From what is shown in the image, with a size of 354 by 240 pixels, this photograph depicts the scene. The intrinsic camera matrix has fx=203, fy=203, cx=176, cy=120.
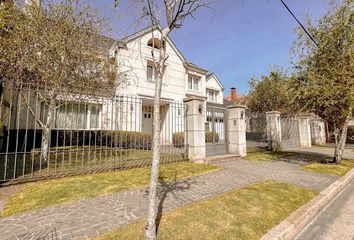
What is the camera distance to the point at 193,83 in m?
21.8

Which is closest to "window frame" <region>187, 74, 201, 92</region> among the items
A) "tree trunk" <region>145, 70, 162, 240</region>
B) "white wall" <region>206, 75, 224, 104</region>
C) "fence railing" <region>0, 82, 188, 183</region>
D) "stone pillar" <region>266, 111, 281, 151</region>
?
"white wall" <region>206, 75, 224, 104</region>

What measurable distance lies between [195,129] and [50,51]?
6335 mm

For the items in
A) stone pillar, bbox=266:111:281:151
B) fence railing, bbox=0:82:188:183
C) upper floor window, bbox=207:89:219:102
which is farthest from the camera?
upper floor window, bbox=207:89:219:102

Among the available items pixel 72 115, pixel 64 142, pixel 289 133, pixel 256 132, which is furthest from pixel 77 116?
pixel 289 133

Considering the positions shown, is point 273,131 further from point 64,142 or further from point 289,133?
point 64,142

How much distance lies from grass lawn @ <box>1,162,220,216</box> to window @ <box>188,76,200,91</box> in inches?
587

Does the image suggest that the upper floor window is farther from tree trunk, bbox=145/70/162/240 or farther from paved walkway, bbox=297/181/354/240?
tree trunk, bbox=145/70/162/240

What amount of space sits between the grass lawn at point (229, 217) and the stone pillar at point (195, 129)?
3685 millimetres

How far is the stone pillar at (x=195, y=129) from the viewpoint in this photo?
8883 millimetres

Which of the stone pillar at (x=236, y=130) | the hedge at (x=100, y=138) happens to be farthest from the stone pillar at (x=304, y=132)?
the hedge at (x=100, y=138)

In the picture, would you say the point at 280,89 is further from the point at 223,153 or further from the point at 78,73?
the point at 78,73

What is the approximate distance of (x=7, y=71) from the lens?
22.4ft

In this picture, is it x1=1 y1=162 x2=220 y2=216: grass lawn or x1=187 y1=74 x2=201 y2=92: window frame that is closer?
x1=1 y1=162 x2=220 y2=216: grass lawn

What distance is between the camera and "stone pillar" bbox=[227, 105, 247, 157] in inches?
435
